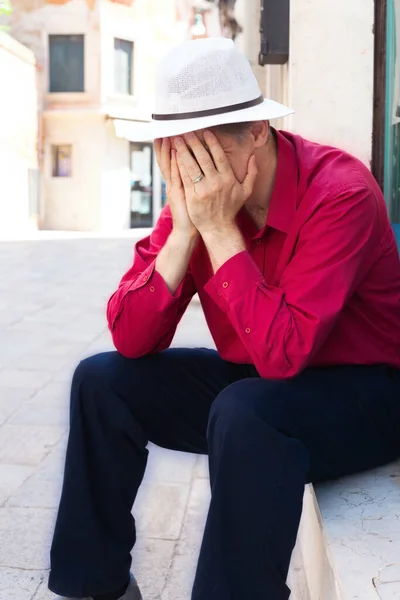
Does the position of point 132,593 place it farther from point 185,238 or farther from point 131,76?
point 131,76

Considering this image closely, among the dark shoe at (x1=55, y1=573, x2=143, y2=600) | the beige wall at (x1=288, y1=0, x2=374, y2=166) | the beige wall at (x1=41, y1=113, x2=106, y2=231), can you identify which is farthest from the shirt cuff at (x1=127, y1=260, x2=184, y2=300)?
the beige wall at (x1=41, y1=113, x2=106, y2=231)

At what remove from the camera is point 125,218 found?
26297 mm

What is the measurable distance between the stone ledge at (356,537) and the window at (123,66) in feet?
81.6

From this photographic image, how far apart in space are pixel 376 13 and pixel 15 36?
2385cm

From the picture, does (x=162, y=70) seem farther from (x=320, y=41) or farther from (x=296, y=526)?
(x=320, y=41)

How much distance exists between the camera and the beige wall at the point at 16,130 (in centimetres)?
2228

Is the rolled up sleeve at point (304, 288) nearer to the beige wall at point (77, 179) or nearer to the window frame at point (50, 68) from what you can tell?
the beige wall at point (77, 179)

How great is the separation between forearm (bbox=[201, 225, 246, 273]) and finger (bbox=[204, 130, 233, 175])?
141mm

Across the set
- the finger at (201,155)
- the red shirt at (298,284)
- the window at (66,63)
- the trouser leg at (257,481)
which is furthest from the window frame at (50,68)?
the trouser leg at (257,481)

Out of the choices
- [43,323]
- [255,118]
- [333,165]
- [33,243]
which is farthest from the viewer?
[33,243]

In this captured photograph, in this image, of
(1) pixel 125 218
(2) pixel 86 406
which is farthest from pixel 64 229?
(2) pixel 86 406

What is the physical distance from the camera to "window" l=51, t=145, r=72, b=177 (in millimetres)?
25906

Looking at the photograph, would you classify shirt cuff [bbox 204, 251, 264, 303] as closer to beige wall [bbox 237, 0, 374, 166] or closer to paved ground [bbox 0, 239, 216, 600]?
paved ground [bbox 0, 239, 216, 600]

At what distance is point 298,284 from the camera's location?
1867mm
